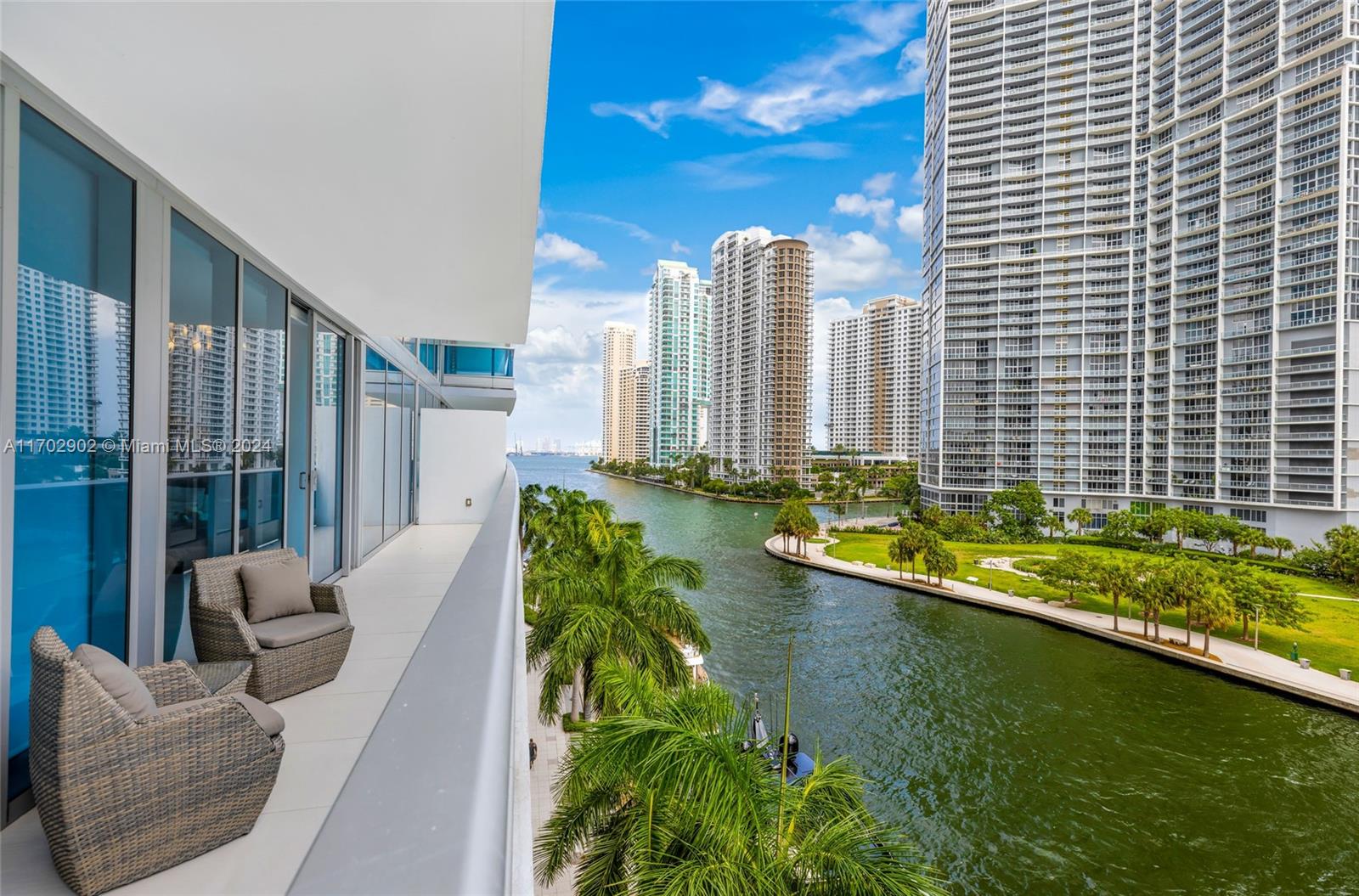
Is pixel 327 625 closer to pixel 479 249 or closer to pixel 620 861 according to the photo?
pixel 479 249

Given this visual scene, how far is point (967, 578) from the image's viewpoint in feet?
96.0

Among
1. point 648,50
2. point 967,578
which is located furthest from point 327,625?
point 648,50

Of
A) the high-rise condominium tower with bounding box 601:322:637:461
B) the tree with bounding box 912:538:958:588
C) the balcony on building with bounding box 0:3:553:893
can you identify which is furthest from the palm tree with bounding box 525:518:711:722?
the high-rise condominium tower with bounding box 601:322:637:461

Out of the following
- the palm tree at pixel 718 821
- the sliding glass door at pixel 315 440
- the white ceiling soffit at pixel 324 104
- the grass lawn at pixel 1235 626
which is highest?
the white ceiling soffit at pixel 324 104

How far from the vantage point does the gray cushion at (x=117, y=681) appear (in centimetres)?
191

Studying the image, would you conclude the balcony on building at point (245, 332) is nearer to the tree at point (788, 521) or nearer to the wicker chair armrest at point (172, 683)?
the wicker chair armrest at point (172, 683)

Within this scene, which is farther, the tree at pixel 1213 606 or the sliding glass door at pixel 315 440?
the tree at pixel 1213 606

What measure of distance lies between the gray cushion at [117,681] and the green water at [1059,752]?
11.3 m

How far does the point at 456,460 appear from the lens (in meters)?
10.7

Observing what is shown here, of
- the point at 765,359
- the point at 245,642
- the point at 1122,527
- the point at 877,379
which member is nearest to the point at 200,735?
the point at 245,642

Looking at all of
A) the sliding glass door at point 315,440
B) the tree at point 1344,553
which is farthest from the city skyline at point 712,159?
the tree at point 1344,553

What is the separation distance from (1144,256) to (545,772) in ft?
163

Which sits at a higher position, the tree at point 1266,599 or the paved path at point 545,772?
the tree at point 1266,599

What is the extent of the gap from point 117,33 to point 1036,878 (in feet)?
50.2
